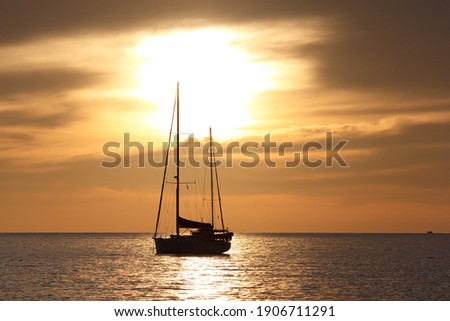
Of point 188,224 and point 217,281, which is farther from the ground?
point 188,224

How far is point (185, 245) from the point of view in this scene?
10762 cm

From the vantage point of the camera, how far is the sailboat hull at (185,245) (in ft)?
352

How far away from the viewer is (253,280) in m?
83.2

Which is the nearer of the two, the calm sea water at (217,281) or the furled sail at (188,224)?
the calm sea water at (217,281)

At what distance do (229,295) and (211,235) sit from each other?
43008 mm

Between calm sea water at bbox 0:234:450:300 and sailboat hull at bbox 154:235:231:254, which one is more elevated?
sailboat hull at bbox 154:235:231:254

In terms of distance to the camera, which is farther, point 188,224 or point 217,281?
point 188,224

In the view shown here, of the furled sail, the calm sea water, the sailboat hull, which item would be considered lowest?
the calm sea water

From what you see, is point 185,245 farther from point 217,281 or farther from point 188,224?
point 217,281

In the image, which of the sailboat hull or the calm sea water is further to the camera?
the sailboat hull

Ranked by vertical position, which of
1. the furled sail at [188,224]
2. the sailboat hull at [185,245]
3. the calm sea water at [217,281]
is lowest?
the calm sea water at [217,281]

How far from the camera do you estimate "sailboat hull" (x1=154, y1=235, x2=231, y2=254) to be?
352ft
